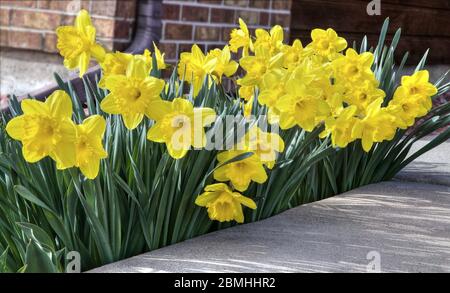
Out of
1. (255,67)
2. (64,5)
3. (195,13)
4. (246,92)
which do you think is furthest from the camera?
(195,13)

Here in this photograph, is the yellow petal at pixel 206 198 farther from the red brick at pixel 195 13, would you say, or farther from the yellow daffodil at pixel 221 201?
the red brick at pixel 195 13

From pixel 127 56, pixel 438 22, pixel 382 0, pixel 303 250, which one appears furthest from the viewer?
pixel 438 22

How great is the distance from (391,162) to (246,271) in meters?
1.07

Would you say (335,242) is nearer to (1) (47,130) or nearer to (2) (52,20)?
(1) (47,130)

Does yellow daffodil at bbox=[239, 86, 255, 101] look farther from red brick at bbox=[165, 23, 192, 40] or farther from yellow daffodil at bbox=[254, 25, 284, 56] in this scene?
red brick at bbox=[165, 23, 192, 40]

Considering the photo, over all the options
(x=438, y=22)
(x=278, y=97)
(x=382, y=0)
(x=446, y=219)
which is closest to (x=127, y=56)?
(x=278, y=97)

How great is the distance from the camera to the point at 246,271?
1749mm

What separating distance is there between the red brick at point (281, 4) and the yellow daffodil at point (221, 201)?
116 inches

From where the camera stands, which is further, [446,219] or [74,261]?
[446,219]

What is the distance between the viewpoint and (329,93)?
7.12 ft

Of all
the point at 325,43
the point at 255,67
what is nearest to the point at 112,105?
the point at 255,67

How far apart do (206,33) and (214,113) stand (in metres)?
2.65

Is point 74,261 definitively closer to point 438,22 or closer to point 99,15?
point 99,15

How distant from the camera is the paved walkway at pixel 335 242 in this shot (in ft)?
5.90
